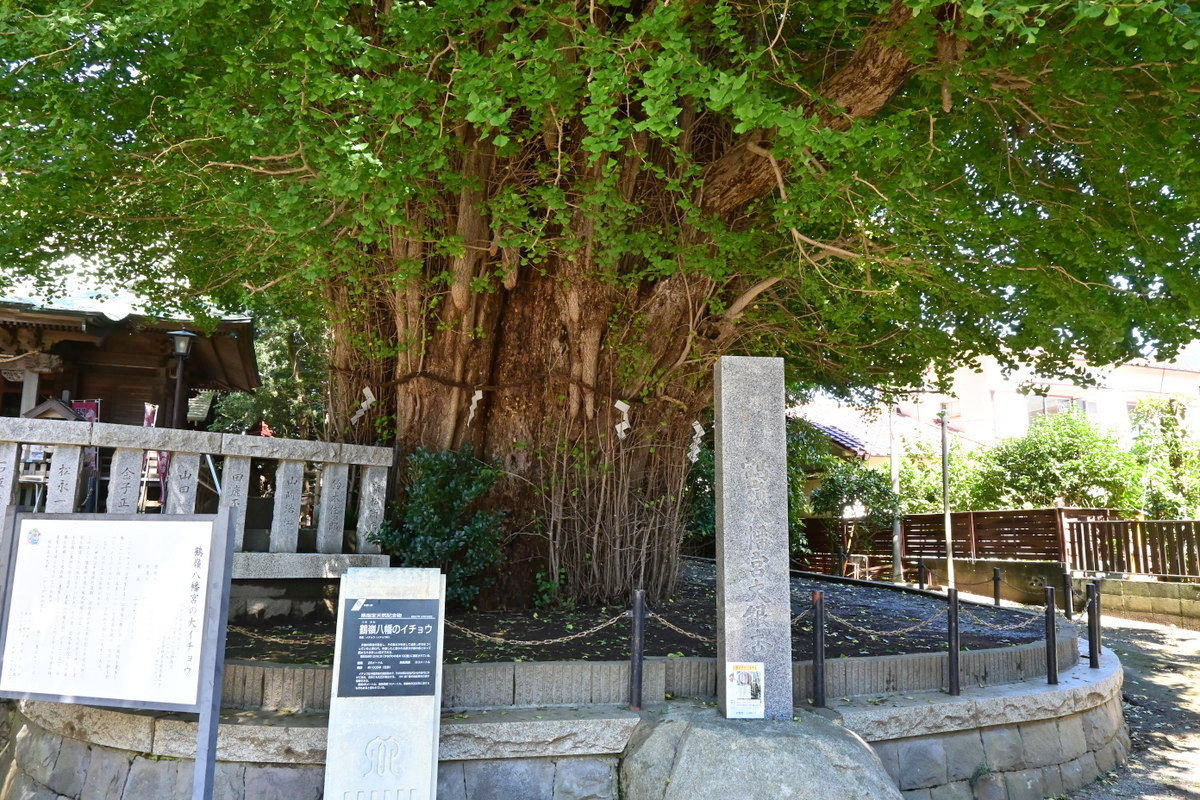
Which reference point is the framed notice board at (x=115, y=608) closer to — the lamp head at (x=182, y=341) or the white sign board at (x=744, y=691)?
the white sign board at (x=744, y=691)

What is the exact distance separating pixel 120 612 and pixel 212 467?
115 inches

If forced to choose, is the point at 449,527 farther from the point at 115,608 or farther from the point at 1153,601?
the point at 1153,601

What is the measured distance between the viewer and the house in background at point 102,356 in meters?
11.7

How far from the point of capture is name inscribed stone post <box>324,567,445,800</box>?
4.25m

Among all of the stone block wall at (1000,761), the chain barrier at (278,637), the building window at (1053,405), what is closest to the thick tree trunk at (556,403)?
the chain barrier at (278,637)

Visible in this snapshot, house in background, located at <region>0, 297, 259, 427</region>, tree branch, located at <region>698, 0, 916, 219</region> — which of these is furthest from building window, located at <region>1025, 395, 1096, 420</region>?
house in background, located at <region>0, 297, 259, 427</region>

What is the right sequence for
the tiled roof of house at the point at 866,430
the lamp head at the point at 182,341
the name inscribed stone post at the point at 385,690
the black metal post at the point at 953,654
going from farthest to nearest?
the tiled roof of house at the point at 866,430
the lamp head at the point at 182,341
the black metal post at the point at 953,654
the name inscribed stone post at the point at 385,690

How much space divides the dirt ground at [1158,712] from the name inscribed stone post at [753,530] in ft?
9.22

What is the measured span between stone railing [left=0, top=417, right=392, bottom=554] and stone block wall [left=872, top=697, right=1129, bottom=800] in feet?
15.3

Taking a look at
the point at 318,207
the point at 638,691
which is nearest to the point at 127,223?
the point at 318,207

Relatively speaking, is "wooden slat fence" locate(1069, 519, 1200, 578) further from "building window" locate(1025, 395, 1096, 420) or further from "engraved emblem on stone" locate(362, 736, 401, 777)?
"building window" locate(1025, 395, 1096, 420)

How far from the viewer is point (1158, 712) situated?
833 cm

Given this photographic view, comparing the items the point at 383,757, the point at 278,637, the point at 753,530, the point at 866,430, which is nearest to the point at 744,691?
the point at 753,530

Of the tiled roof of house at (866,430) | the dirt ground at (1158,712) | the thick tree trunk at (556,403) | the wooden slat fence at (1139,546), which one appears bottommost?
the dirt ground at (1158,712)
